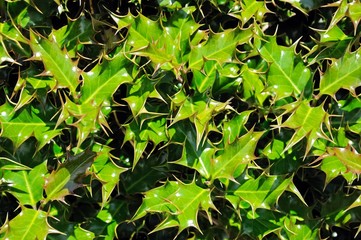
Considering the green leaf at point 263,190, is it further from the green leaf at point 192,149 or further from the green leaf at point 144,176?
the green leaf at point 144,176

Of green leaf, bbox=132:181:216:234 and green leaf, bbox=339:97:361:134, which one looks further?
green leaf, bbox=339:97:361:134

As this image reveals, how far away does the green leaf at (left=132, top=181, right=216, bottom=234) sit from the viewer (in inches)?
59.3

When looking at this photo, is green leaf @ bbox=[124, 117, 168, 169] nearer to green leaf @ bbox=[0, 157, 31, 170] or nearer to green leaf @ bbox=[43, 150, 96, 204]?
green leaf @ bbox=[43, 150, 96, 204]

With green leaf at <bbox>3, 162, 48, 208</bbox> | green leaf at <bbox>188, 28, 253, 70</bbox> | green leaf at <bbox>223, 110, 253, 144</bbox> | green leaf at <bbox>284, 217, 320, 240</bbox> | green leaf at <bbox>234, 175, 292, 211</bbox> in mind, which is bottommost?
green leaf at <bbox>284, 217, 320, 240</bbox>

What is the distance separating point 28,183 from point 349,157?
85cm

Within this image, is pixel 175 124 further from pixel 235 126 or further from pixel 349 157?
pixel 349 157

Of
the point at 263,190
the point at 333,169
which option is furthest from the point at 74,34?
the point at 333,169

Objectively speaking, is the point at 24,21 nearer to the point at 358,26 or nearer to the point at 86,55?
the point at 86,55

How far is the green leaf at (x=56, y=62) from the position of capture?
1546mm

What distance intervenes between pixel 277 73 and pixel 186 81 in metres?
0.26

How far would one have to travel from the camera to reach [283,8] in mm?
1775

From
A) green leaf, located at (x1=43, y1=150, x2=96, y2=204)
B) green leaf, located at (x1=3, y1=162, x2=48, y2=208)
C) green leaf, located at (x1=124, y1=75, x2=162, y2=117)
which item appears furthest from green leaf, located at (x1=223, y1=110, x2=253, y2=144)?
green leaf, located at (x1=3, y1=162, x2=48, y2=208)

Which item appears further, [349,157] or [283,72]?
[283,72]

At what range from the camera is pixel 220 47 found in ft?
5.29
